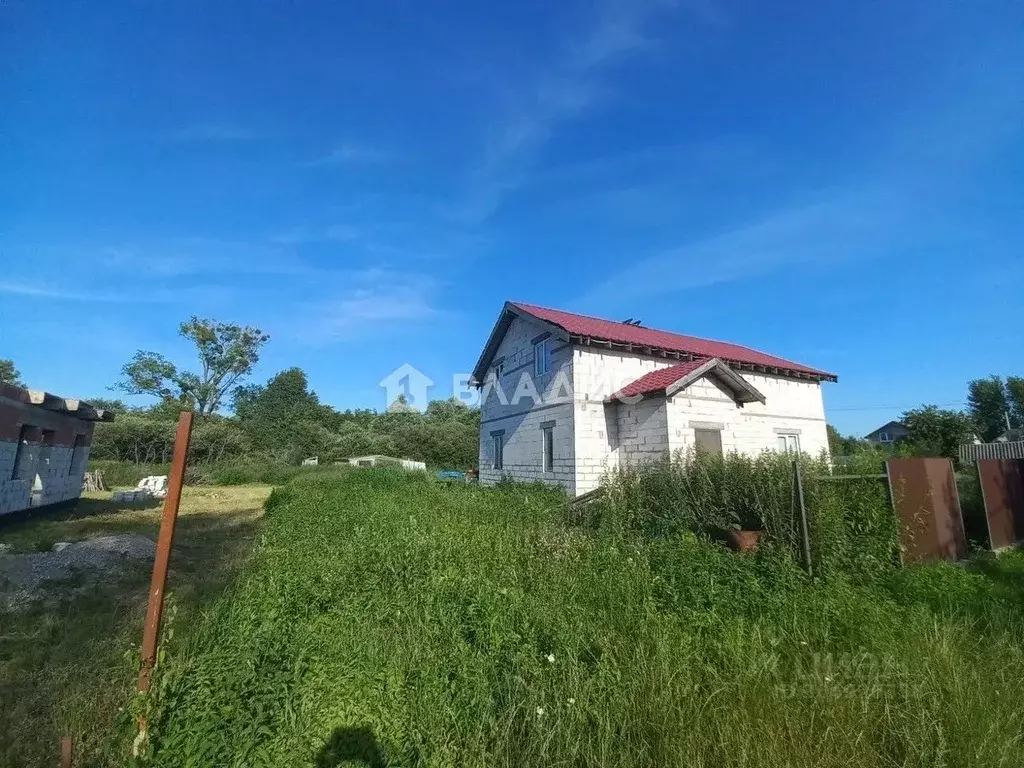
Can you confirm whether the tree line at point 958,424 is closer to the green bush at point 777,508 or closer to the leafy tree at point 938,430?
the leafy tree at point 938,430

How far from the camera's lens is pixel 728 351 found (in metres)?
18.5

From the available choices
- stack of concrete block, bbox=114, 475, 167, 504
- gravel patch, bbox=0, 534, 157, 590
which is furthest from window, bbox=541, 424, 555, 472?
stack of concrete block, bbox=114, 475, 167, 504

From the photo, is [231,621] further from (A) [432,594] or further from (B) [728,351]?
(B) [728,351]

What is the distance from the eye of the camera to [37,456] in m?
14.6

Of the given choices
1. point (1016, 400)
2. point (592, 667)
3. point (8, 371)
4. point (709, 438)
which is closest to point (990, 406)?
point (1016, 400)

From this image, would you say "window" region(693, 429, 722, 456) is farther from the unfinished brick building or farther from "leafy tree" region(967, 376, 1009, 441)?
"leafy tree" region(967, 376, 1009, 441)

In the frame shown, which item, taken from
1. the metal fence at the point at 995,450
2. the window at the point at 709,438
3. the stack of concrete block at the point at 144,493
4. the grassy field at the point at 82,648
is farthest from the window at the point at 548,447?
the metal fence at the point at 995,450

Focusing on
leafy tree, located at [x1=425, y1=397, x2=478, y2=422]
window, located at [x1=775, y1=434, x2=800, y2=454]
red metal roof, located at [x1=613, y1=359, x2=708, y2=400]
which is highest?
leafy tree, located at [x1=425, y1=397, x2=478, y2=422]

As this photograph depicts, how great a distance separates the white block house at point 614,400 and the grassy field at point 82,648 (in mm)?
8147

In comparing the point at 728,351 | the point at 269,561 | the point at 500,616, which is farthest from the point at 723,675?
the point at 728,351

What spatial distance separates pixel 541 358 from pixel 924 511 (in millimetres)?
10002

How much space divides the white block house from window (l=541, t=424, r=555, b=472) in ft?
0.10

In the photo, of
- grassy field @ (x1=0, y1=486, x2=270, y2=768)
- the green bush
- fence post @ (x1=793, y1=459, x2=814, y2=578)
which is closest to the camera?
grassy field @ (x1=0, y1=486, x2=270, y2=768)

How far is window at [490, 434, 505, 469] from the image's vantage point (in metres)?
17.5
